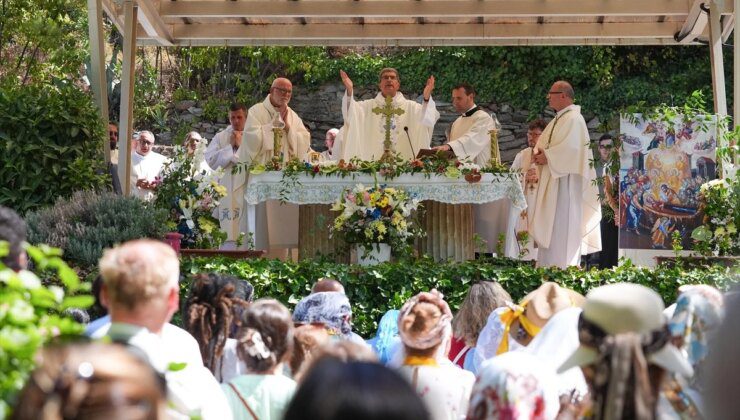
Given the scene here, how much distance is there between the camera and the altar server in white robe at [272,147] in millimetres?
14836

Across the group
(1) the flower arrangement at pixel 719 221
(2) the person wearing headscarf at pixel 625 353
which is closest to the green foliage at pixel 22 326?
(2) the person wearing headscarf at pixel 625 353

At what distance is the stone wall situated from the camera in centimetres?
2459

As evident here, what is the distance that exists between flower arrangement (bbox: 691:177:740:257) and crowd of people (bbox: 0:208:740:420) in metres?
5.44

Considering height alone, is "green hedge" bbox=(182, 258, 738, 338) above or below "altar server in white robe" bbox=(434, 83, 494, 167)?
below

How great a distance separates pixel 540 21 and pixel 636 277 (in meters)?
6.11

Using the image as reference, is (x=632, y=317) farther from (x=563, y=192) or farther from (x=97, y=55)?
(x=563, y=192)

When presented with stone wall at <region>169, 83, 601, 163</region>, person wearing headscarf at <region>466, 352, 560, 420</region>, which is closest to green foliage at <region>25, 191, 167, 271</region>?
person wearing headscarf at <region>466, 352, 560, 420</region>

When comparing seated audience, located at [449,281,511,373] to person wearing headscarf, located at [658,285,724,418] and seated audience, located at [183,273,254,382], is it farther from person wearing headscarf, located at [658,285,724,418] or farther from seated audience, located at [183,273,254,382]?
person wearing headscarf, located at [658,285,724,418]

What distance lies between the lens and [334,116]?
25.3 m

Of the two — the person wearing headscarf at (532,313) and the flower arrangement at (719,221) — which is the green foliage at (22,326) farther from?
the flower arrangement at (719,221)

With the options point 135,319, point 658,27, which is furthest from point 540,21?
point 135,319

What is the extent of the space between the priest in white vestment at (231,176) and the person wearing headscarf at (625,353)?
35.7 feet

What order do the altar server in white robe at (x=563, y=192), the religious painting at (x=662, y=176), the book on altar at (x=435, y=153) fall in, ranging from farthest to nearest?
the altar server in white robe at (x=563, y=192), the book on altar at (x=435, y=153), the religious painting at (x=662, y=176)

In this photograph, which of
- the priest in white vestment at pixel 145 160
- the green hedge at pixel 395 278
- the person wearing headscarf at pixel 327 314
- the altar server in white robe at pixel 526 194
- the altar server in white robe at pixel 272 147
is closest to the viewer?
the person wearing headscarf at pixel 327 314
